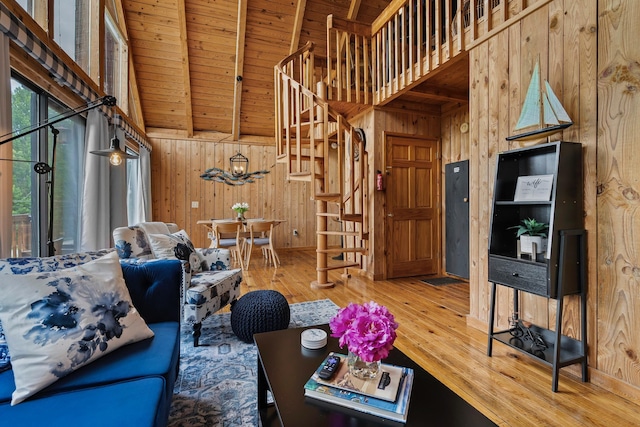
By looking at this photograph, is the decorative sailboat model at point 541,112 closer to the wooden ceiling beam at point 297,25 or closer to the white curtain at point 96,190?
the white curtain at point 96,190

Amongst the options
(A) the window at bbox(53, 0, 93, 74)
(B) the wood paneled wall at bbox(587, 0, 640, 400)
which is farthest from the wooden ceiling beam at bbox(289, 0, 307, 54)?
(B) the wood paneled wall at bbox(587, 0, 640, 400)

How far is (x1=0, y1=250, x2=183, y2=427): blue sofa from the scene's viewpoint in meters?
0.90

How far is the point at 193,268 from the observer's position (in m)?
2.71

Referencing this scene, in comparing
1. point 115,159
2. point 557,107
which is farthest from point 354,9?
point 115,159

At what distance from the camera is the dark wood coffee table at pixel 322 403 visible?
0.89 m

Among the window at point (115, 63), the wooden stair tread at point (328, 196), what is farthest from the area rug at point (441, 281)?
the window at point (115, 63)

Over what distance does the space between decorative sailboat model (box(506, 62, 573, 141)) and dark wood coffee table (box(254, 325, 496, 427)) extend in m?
1.67

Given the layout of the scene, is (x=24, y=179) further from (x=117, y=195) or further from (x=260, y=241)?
(x=260, y=241)

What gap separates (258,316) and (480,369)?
1.51m

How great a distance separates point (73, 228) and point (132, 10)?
3545 mm

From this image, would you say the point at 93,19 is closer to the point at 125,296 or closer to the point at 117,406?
the point at 125,296

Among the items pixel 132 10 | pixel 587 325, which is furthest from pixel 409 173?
pixel 132 10

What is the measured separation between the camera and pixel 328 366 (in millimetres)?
1102

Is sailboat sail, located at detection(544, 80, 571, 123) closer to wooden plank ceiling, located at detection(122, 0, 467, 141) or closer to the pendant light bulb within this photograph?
wooden plank ceiling, located at detection(122, 0, 467, 141)
